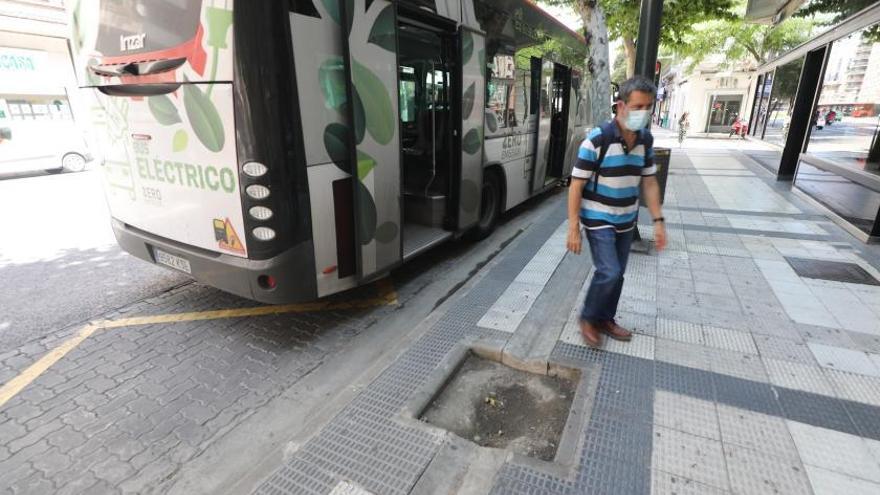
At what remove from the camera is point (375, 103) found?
371cm

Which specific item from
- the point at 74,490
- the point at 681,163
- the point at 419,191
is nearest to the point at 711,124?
the point at 681,163

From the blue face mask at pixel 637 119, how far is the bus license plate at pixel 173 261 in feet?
11.6

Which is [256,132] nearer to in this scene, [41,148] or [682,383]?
[682,383]

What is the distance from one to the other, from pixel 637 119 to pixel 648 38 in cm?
286

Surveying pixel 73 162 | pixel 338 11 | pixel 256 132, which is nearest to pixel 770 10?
pixel 338 11

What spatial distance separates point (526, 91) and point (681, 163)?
10.2 metres

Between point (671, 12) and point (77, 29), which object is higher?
point (671, 12)

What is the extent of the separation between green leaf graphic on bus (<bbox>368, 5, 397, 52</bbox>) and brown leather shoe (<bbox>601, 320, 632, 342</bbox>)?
2.97 m

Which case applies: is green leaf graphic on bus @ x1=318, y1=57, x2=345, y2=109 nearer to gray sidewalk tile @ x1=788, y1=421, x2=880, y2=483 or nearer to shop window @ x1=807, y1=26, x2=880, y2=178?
gray sidewalk tile @ x1=788, y1=421, x2=880, y2=483

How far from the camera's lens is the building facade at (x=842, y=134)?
7.04 metres

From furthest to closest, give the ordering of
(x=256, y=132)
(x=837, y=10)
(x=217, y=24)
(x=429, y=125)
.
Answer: (x=837, y=10), (x=429, y=125), (x=256, y=132), (x=217, y=24)

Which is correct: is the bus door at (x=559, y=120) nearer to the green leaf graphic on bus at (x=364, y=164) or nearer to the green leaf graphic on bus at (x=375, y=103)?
the green leaf graphic on bus at (x=375, y=103)

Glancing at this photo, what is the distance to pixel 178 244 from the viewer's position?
3.68 m

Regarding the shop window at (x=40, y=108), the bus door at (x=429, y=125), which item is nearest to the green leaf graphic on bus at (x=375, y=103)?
the bus door at (x=429, y=125)
